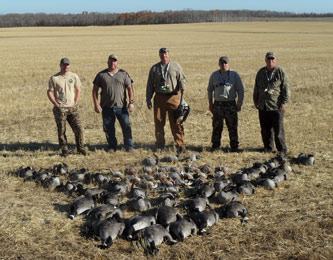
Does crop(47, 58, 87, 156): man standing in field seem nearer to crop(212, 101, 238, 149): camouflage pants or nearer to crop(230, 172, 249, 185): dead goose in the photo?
crop(212, 101, 238, 149): camouflage pants

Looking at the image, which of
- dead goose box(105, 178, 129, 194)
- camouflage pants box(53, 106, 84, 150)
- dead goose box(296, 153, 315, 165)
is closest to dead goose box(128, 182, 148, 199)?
dead goose box(105, 178, 129, 194)

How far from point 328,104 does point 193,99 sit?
16.3 feet

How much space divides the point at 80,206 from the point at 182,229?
181 cm

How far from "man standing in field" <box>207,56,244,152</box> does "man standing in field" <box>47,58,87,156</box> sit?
122 inches

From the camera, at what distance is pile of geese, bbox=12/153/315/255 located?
5.89m

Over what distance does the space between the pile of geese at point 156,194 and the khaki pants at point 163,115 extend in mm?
796

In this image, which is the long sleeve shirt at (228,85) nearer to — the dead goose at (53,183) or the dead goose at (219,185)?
the dead goose at (219,185)

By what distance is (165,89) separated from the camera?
9.78 meters

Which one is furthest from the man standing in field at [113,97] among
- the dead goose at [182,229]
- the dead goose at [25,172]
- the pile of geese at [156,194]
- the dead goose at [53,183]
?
the dead goose at [182,229]

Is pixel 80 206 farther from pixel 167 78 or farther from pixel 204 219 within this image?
pixel 167 78

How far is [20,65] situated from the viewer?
2777 cm

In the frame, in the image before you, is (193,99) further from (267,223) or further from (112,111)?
(267,223)

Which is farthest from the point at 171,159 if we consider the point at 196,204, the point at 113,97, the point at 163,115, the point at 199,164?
the point at 196,204

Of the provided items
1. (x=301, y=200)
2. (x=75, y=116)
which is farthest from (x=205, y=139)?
(x=301, y=200)
